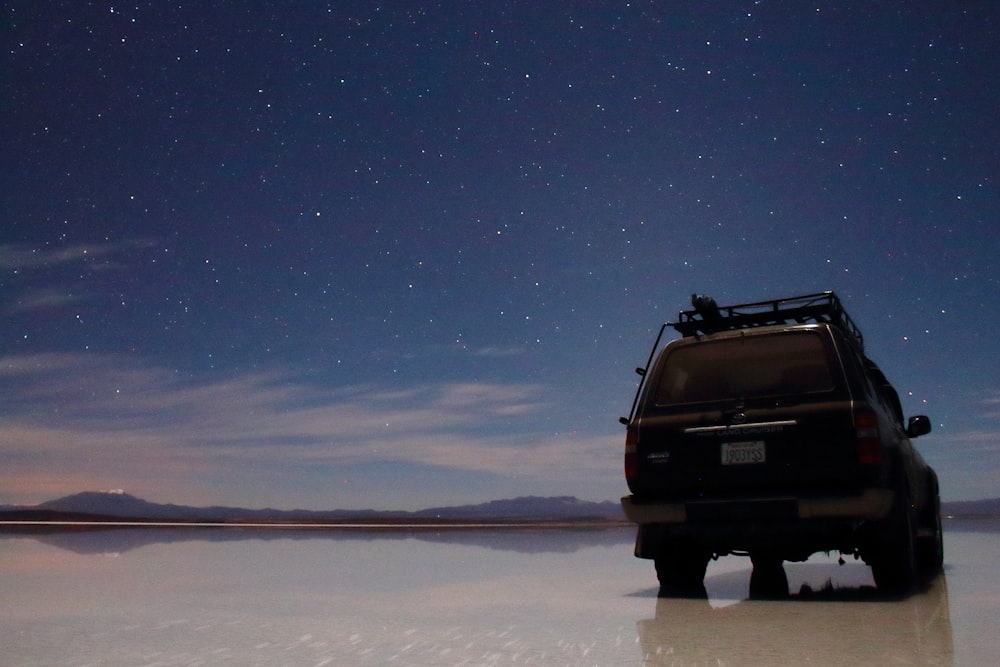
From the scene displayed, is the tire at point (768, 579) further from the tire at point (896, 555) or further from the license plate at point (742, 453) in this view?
the license plate at point (742, 453)

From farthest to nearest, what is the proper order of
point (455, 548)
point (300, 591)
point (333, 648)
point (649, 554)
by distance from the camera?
point (455, 548) → point (300, 591) → point (649, 554) → point (333, 648)

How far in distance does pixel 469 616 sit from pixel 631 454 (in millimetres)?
2029

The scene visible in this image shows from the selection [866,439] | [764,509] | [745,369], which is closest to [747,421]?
[745,369]

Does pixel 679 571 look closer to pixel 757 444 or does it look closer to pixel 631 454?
pixel 631 454

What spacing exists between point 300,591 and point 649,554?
3099 mm

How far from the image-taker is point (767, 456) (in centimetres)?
767

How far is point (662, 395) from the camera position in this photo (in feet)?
27.2

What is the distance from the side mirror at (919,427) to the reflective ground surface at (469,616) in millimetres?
1406

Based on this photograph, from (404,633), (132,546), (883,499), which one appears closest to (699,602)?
(883,499)

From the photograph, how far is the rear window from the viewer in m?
7.81

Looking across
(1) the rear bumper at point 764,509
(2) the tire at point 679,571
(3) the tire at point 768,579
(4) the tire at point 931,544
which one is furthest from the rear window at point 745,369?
(4) the tire at point 931,544

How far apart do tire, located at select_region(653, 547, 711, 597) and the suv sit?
1 centimetres

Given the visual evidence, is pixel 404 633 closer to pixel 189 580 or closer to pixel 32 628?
pixel 32 628

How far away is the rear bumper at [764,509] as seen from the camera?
7.33 metres
